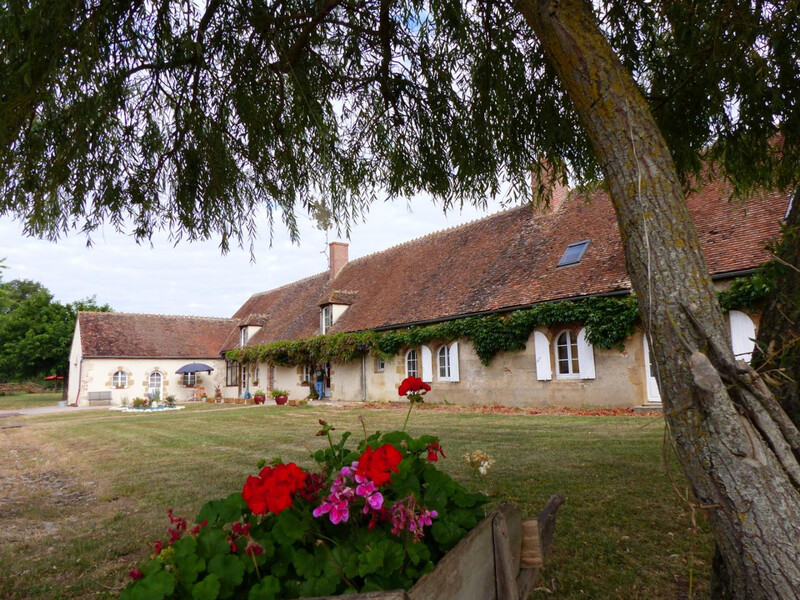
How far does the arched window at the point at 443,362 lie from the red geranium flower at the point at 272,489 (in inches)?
618

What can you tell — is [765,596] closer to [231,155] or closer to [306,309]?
[231,155]

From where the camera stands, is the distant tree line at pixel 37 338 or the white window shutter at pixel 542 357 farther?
the distant tree line at pixel 37 338

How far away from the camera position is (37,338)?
34.5m

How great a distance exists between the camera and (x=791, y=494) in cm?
198

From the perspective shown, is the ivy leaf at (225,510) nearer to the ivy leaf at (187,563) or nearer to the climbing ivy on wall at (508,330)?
the ivy leaf at (187,563)

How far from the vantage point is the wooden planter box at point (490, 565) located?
1.45 m

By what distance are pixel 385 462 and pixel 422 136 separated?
395 centimetres

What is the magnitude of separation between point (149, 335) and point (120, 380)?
10.8ft

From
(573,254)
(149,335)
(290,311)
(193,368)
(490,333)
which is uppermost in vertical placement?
(290,311)

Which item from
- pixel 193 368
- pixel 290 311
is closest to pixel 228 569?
pixel 290 311

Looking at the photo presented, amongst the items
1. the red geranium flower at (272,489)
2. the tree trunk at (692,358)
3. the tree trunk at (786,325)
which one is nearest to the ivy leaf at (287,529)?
the red geranium flower at (272,489)

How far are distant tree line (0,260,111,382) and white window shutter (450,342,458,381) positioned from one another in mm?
30502

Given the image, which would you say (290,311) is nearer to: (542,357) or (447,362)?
(447,362)

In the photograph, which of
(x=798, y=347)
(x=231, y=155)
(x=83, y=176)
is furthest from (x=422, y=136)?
(x=798, y=347)
